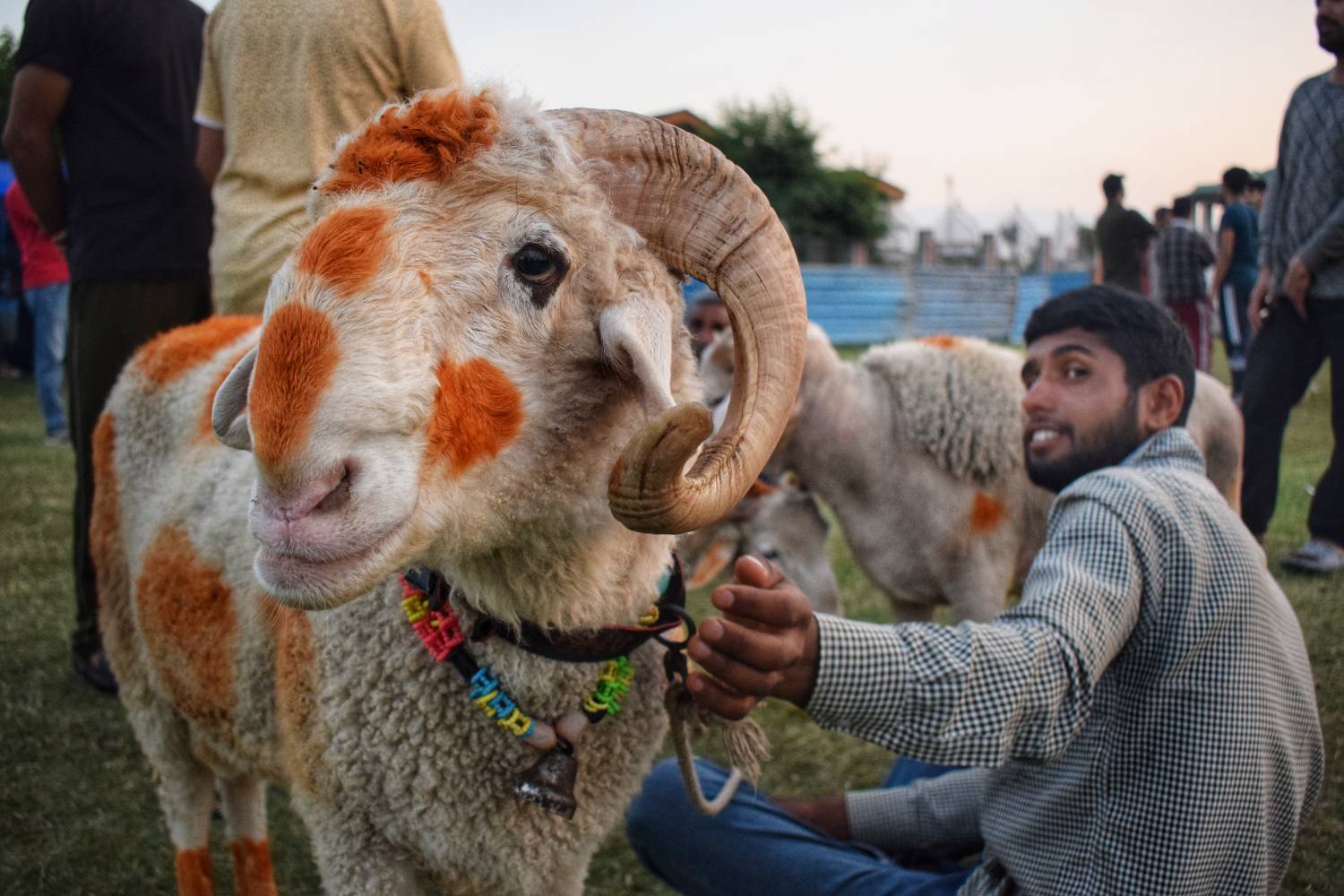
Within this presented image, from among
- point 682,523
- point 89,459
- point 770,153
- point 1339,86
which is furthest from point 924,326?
point 682,523

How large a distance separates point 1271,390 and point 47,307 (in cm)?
1057

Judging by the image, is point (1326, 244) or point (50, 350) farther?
point (50, 350)

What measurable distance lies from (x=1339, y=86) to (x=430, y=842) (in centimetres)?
494

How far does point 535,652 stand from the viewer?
67.6 inches

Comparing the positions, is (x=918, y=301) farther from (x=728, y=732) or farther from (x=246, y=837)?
(x=728, y=732)

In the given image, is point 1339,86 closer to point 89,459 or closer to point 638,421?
point 638,421

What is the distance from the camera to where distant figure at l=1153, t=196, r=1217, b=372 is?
9070mm

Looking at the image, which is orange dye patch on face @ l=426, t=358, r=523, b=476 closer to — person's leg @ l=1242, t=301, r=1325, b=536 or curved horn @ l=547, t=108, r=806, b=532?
curved horn @ l=547, t=108, r=806, b=532

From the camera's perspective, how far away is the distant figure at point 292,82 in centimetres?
259

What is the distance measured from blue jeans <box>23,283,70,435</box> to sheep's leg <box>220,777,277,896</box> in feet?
27.5

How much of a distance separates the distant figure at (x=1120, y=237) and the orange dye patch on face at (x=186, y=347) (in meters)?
8.58

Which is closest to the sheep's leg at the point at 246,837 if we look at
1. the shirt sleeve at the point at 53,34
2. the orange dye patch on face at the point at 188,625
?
the orange dye patch on face at the point at 188,625

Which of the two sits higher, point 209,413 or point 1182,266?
point 1182,266

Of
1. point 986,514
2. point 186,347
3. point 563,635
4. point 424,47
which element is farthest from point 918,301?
point 563,635
